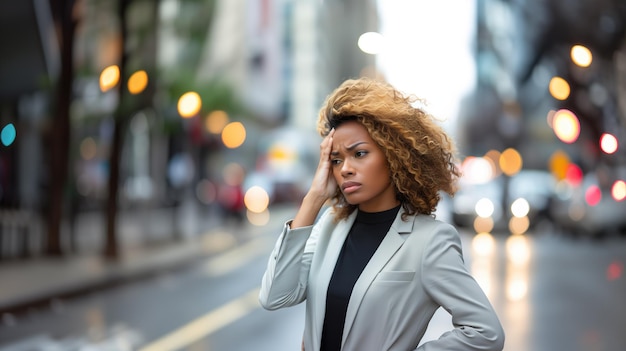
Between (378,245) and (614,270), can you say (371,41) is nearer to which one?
(614,270)

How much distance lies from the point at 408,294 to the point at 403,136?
51 centimetres

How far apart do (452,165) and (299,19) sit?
344ft

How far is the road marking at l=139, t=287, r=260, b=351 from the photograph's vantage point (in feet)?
29.1

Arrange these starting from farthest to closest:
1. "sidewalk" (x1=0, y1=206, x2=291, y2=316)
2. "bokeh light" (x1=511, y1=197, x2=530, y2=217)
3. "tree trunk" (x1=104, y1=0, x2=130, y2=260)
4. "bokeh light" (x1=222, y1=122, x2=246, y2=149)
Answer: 1. "bokeh light" (x1=222, y1=122, x2=246, y2=149)
2. "bokeh light" (x1=511, y1=197, x2=530, y2=217)
3. "tree trunk" (x1=104, y1=0, x2=130, y2=260)
4. "sidewalk" (x1=0, y1=206, x2=291, y2=316)

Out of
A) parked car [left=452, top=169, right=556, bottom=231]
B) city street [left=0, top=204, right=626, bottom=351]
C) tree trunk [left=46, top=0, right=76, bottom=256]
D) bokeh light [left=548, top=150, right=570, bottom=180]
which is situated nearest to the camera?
city street [left=0, top=204, right=626, bottom=351]

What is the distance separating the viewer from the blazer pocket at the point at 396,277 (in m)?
2.67

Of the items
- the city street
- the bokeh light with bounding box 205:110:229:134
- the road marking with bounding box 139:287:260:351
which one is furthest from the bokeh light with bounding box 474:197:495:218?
the road marking with bounding box 139:287:260:351

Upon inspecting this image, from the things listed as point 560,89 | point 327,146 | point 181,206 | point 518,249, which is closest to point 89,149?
point 181,206

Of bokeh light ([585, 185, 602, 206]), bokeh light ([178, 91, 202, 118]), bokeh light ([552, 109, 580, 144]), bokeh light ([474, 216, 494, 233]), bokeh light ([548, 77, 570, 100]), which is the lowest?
bokeh light ([474, 216, 494, 233])

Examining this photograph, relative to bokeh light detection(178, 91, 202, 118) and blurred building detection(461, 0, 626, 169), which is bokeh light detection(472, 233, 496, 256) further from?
bokeh light detection(178, 91, 202, 118)

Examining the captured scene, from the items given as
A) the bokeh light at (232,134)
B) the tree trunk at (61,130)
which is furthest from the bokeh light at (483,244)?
the bokeh light at (232,134)

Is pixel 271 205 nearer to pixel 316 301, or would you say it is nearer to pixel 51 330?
pixel 51 330

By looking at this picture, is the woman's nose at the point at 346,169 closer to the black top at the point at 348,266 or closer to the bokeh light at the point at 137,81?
the black top at the point at 348,266

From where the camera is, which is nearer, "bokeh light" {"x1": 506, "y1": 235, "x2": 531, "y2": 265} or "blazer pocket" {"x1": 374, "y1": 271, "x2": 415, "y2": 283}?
"blazer pocket" {"x1": 374, "y1": 271, "x2": 415, "y2": 283}
